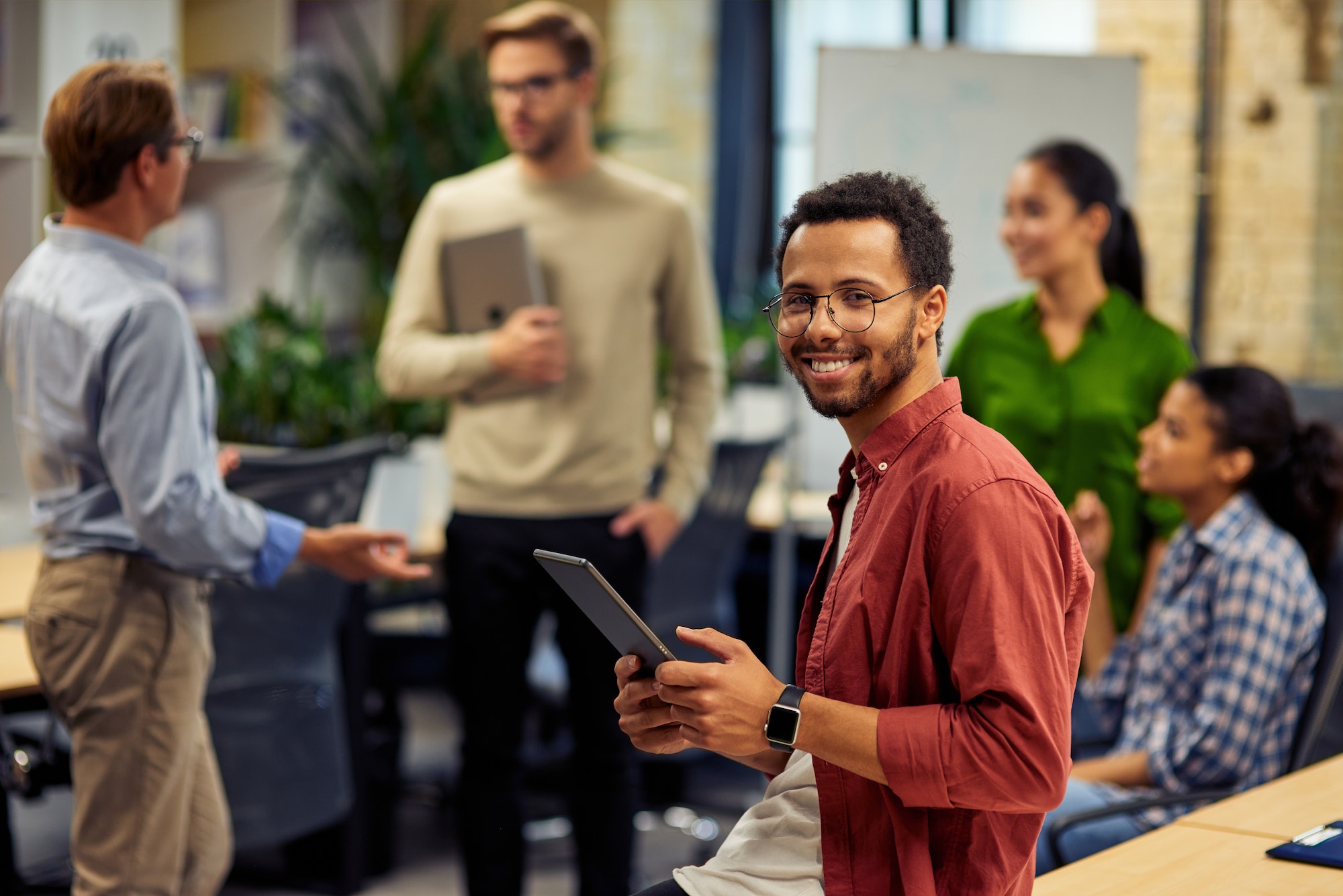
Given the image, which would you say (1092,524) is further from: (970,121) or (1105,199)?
(970,121)

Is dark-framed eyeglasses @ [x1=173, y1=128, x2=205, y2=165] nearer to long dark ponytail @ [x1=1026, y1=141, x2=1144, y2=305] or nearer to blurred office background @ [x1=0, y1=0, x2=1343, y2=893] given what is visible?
blurred office background @ [x1=0, y1=0, x2=1343, y2=893]

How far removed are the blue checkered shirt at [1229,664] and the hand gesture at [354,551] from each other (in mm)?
1152

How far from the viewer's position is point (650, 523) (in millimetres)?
2730

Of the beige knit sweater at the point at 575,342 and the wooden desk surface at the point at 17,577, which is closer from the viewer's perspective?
the wooden desk surface at the point at 17,577

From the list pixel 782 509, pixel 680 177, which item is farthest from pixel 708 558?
pixel 680 177

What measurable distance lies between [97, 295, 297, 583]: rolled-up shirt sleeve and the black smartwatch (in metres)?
1.02

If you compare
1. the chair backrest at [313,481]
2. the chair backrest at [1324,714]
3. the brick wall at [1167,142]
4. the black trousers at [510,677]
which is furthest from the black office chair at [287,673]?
the brick wall at [1167,142]

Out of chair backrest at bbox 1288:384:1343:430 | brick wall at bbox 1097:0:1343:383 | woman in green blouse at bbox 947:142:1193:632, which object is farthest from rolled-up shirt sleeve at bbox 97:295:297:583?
brick wall at bbox 1097:0:1343:383

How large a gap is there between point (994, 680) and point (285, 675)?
5.38ft

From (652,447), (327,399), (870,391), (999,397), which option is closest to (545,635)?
(327,399)

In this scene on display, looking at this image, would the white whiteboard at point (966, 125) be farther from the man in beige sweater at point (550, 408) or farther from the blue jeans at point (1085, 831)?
the blue jeans at point (1085, 831)

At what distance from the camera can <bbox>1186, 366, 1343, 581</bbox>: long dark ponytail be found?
230cm

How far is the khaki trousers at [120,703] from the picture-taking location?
1915 mm

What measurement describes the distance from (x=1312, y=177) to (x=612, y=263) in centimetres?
247
